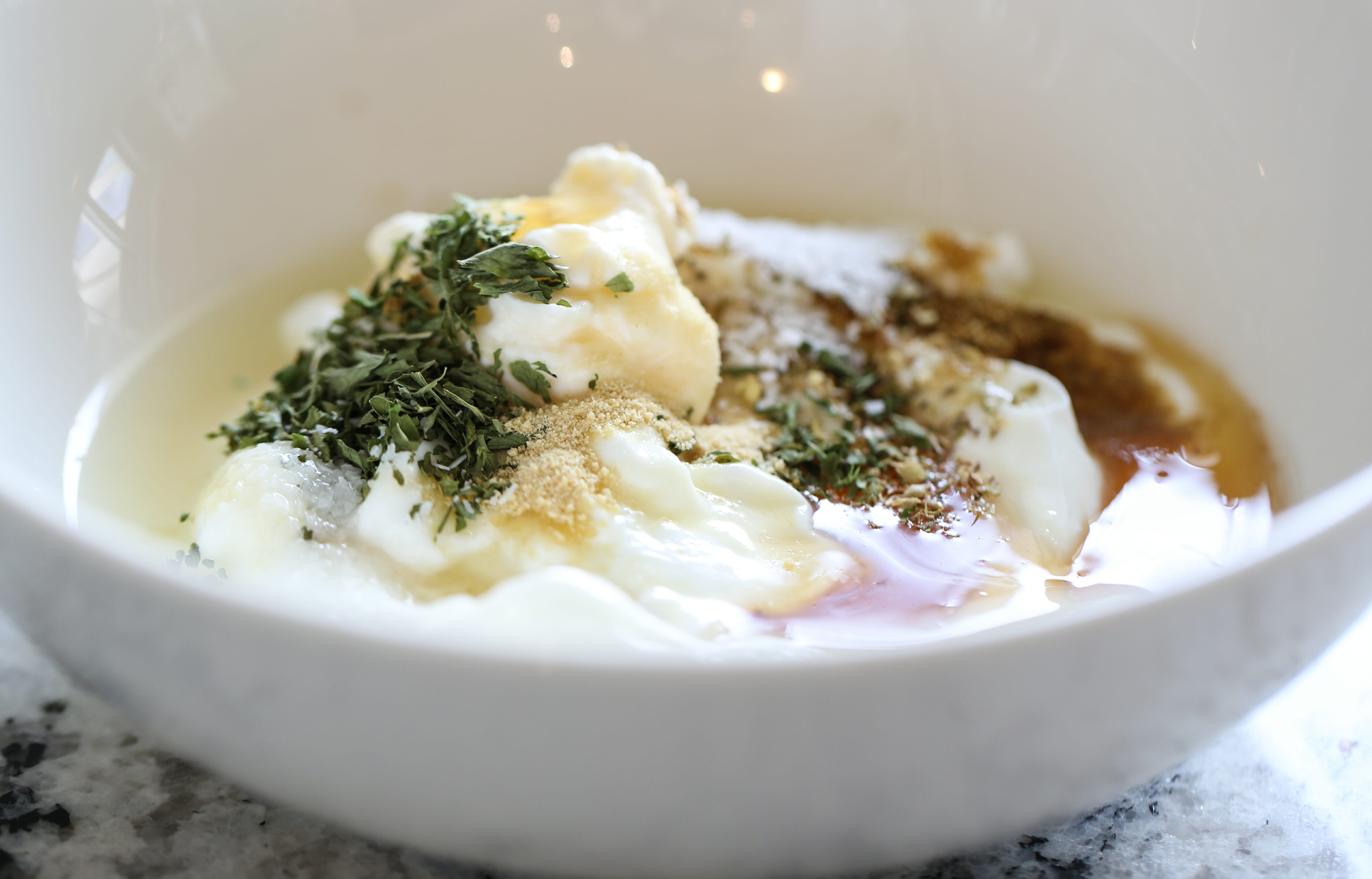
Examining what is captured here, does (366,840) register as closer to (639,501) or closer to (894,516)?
(639,501)

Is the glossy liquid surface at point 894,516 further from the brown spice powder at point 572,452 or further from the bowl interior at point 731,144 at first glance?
the brown spice powder at point 572,452

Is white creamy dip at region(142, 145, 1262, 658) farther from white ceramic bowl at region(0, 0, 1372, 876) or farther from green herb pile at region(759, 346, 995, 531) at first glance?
white ceramic bowl at region(0, 0, 1372, 876)

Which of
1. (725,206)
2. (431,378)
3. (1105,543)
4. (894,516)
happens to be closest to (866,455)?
(894,516)

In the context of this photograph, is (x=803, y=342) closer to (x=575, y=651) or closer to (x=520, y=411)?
(x=520, y=411)

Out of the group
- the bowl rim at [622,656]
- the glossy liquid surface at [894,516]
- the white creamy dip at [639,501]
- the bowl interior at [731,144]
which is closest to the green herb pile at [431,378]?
the white creamy dip at [639,501]

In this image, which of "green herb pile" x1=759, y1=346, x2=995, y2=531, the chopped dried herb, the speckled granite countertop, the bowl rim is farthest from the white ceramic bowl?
the chopped dried herb

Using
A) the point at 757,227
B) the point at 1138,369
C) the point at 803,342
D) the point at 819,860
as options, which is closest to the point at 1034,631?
the point at 819,860
